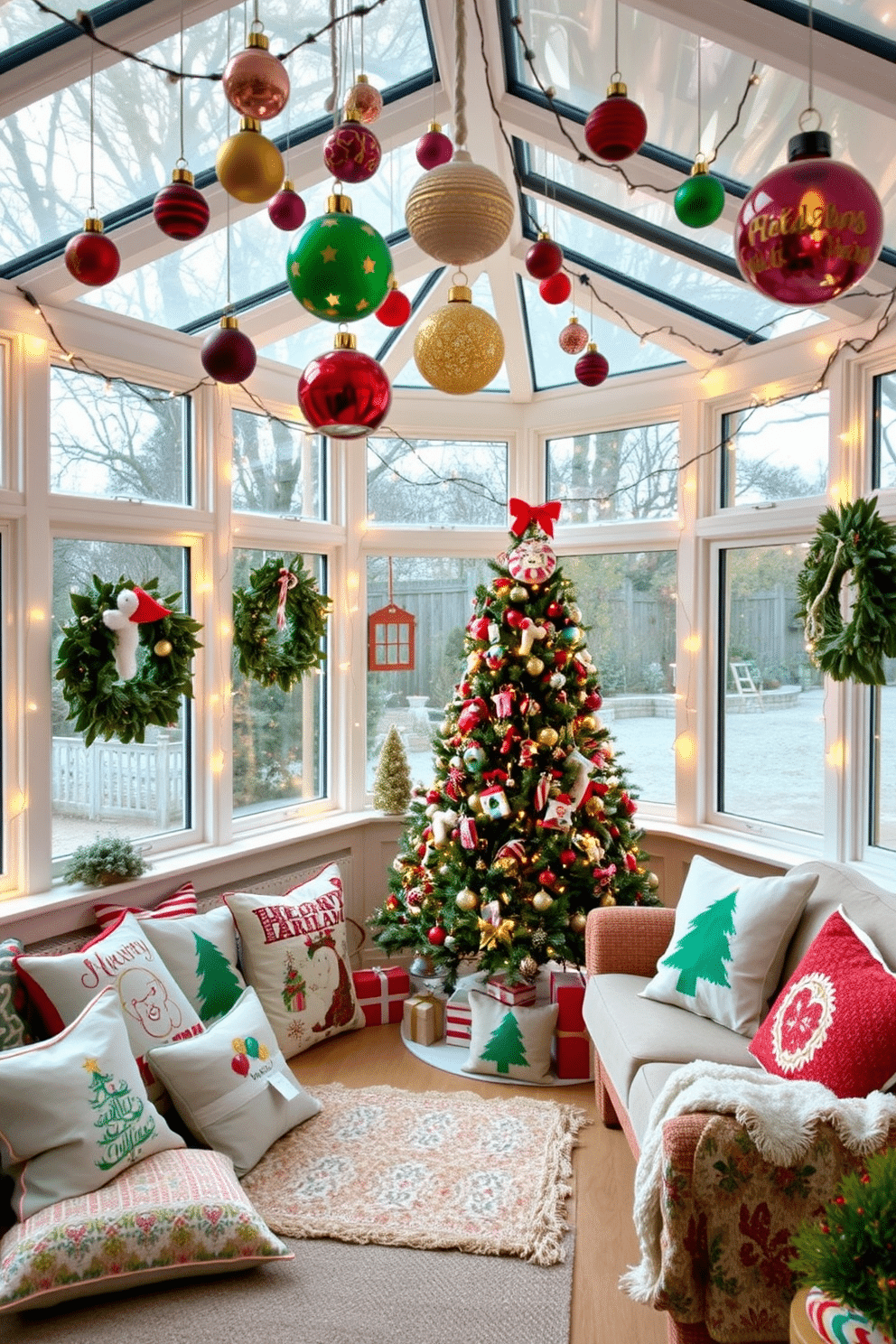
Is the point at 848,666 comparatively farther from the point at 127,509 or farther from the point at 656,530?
the point at 127,509

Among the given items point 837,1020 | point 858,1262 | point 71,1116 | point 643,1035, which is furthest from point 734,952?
point 71,1116

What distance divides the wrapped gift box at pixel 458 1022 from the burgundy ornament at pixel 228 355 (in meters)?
2.57

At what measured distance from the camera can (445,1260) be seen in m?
2.43

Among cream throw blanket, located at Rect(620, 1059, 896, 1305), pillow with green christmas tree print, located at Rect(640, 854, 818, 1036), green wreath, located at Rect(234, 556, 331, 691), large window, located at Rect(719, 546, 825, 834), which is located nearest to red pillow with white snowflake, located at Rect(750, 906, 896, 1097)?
cream throw blanket, located at Rect(620, 1059, 896, 1305)

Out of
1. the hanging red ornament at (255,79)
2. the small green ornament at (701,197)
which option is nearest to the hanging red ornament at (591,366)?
Answer: the small green ornament at (701,197)

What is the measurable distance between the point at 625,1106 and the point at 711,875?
0.82 m

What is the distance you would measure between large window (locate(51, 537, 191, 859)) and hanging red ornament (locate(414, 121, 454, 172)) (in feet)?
6.17

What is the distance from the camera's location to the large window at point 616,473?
4.32 meters

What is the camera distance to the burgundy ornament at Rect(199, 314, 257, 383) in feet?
6.72

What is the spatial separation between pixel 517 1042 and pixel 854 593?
2.02 meters

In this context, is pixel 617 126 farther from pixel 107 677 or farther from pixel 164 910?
pixel 164 910

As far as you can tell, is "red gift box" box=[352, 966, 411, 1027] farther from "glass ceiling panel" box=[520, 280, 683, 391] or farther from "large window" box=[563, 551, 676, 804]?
"glass ceiling panel" box=[520, 280, 683, 391]

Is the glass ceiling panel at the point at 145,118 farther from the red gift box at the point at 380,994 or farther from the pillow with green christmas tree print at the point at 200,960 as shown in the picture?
the red gift box at the point at 380,994

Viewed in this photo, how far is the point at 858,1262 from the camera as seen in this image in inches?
54.7
